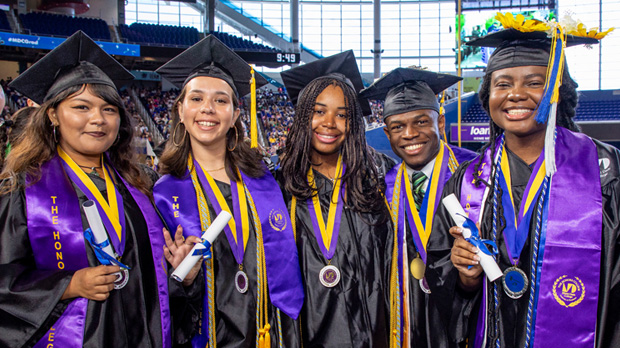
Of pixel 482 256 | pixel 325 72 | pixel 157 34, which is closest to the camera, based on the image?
pixel 482 256

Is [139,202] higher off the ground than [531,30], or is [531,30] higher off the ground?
[531,30]

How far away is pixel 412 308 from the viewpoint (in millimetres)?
2561

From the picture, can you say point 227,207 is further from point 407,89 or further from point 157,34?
point 157,34

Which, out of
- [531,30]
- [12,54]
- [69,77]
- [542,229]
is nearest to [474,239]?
[542,229]

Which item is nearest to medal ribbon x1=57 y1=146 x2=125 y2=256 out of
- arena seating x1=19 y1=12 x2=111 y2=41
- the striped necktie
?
the striped necktie

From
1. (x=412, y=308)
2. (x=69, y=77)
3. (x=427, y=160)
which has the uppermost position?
(x=69, y=77)

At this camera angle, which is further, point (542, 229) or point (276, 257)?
point (276, 257)

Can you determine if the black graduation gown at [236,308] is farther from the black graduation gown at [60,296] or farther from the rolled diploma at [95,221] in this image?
the rolled diploma at [95,221]

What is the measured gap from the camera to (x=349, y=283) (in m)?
2.30

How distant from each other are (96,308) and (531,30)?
201cm

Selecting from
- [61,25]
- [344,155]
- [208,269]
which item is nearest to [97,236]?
[208,269]

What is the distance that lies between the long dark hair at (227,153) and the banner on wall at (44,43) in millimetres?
14406

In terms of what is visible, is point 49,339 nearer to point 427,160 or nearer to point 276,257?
point 276,257

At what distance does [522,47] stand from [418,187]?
1036 mm
